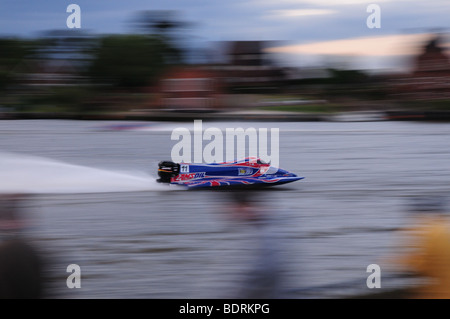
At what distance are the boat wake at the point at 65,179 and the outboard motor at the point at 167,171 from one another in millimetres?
313

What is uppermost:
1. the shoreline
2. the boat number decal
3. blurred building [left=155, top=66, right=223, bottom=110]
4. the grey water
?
blurred building [left=155, top=66, right=223, bottom=110]

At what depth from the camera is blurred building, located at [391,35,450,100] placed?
45.7 m

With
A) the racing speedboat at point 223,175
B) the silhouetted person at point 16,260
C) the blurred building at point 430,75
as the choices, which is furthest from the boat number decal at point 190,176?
the blurred building at point 430,75

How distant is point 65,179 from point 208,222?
6.62 metres

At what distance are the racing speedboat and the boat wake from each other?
1.68 feet

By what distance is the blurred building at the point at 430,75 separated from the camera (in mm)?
45656

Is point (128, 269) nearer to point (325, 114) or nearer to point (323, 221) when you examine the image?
point (323, 221)

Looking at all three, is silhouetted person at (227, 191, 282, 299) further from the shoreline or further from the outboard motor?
the shoreline

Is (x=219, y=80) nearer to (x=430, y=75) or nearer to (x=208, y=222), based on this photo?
(x=430, y=75)

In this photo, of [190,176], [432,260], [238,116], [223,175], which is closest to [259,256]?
[432,260]

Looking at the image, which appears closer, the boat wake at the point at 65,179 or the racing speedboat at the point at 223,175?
the racing speedboat at the point at 223,175

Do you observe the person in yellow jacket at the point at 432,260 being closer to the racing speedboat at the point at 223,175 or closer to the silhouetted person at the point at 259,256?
the silhouetted person at the point at 259,256

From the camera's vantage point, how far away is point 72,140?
1156 inches

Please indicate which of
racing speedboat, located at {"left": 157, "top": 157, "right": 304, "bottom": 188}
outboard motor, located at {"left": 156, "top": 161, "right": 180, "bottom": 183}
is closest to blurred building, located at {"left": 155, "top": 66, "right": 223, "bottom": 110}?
outboard motor, located at {"left": 156, "top": 161, "right": 180, "bottom": 183}
